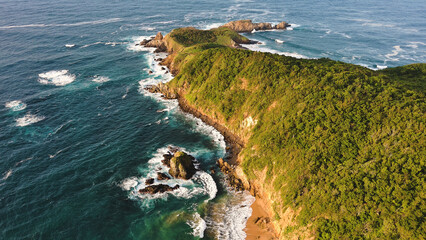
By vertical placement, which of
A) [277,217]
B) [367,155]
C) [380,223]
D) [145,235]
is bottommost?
[145,235]

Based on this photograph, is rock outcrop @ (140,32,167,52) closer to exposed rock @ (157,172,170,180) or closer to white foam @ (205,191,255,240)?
exposed rock @ (157,172,170,180)

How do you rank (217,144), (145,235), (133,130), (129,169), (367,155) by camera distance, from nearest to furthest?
(367,155) → (145,235) → (129,169) → (217,144) → (133,130)

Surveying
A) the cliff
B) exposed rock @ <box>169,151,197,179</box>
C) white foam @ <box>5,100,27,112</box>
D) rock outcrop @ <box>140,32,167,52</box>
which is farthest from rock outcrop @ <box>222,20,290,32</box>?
exposed rock @ <box>169,151,197,179</box>

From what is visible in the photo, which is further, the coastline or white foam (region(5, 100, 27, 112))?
white foam (region(5, 100, 27, 112))

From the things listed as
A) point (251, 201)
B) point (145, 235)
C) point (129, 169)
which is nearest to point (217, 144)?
point (251, 201)

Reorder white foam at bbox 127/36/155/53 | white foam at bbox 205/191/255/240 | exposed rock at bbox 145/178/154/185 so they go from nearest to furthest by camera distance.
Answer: white foam at bbox 205/191/255/240 → exposed rock at bbox 145/178/154/185 → white foam at bbox 127/36/155/53

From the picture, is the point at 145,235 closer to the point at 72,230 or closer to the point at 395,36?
the point at 72,230

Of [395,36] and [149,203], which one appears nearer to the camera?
[149,203]

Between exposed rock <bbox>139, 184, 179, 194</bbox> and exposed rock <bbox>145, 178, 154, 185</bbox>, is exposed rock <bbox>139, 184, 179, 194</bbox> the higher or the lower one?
the lower one
